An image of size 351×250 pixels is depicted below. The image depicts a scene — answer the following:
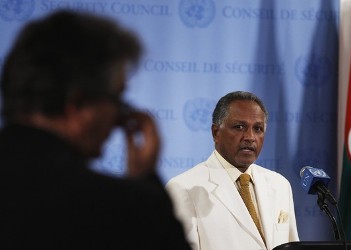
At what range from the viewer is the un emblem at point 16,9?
171 inches

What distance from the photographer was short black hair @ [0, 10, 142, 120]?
1.01 metres

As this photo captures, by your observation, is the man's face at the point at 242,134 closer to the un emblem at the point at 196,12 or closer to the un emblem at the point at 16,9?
the un emblem at the point at 196,12

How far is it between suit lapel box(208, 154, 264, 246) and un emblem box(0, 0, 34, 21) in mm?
1828

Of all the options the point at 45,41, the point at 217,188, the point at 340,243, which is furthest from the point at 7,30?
the point at 45,41

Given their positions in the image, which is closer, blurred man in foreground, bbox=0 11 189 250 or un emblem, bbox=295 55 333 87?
blurred man in foreground, bbox=0 11 189 250

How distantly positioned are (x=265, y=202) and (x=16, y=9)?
7.20ft

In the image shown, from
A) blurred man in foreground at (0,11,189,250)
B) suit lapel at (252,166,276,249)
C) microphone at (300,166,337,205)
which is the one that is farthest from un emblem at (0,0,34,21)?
blurred man in foreground at (0,11,189,250)

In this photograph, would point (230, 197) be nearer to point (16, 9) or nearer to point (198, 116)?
point (198, 116)

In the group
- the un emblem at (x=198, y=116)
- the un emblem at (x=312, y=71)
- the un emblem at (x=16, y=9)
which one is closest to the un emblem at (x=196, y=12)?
the un emblem at (x=198, y=116)

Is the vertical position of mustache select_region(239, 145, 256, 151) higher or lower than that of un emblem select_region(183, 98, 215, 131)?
lower

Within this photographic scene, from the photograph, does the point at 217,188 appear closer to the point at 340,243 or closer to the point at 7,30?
the point at 340,243

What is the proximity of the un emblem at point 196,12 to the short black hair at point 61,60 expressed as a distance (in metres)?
3.47

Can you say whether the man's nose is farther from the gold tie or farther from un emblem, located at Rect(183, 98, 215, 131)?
un emblem, located at Rect(183, 98, 215, 131)

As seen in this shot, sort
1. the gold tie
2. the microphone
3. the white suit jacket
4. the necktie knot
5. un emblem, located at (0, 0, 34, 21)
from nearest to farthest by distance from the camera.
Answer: the microphone → the white suit jacket → the gold tie → the necktie knot → un emblem, located at (0, 0, 34, 21)
